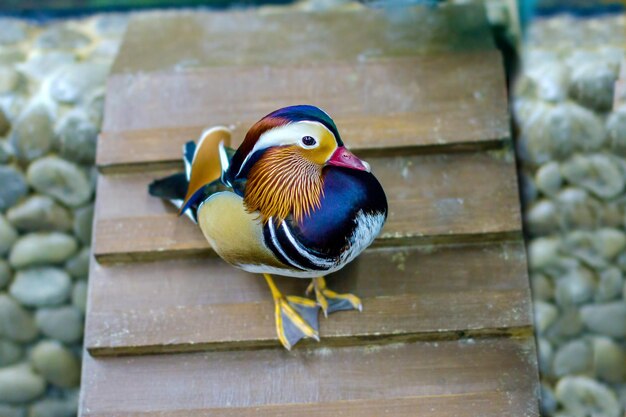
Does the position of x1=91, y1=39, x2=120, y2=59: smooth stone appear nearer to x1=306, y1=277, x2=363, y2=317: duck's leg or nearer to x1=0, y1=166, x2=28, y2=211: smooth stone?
x1=0, y1=166, x2=28, y2=211: smooth stone

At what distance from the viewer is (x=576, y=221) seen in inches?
82.4

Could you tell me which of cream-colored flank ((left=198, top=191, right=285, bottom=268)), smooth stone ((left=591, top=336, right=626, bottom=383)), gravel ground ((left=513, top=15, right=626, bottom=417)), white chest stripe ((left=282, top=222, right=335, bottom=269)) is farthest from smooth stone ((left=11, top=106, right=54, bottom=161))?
smooth stone ((left=591, top=336, right=626, bottom=383))

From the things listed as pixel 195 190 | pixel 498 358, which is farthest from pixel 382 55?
pixel 498 358

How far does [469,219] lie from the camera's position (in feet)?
5.45

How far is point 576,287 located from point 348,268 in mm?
852

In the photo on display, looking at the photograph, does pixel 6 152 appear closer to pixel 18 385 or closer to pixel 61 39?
pixel 61 39

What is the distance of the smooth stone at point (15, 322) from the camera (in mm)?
2154

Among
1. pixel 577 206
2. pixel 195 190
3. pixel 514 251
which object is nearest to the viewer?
pixel 195 190

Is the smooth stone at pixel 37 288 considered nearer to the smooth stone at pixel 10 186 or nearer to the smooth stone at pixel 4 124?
the smooth stone at pixel 10 186

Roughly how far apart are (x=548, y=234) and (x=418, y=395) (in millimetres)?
823

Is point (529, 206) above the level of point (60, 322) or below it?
above

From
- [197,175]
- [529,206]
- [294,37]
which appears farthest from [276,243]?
[529,206]

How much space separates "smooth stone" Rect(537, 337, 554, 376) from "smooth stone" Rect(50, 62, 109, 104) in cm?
159

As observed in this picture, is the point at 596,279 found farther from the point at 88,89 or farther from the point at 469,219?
the point at 88,89
